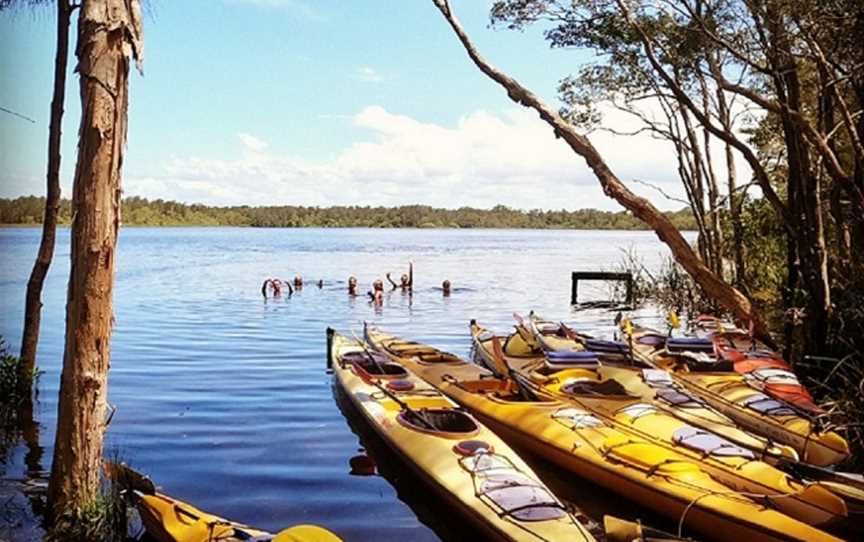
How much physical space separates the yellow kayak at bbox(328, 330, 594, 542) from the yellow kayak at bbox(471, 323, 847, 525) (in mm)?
1521

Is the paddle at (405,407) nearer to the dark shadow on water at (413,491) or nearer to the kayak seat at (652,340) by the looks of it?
the dark shadow on water at (413,491)

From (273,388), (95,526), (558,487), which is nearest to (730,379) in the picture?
(558,487)

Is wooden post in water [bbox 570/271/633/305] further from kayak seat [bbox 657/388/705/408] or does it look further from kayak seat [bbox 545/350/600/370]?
kayak seat [bbox 657/388/705/408]

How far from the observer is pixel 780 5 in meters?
9.99

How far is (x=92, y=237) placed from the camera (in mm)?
5367

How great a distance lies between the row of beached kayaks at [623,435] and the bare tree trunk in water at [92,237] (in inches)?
111

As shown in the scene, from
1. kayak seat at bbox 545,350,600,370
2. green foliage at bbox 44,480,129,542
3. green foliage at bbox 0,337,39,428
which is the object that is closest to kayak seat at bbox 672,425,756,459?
kayak seat at bbox 545,350,600,370

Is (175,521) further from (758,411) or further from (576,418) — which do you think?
(758,411)

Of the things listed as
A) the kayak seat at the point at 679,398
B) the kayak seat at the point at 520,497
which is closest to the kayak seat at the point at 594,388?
the kayak seat at the point at 679,398

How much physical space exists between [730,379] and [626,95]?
11212 mm

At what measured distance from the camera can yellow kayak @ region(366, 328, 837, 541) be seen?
598 cm

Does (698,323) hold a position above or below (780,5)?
below

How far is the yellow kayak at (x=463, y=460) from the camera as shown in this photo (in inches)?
231

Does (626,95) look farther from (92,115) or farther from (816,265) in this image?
(92,115)
